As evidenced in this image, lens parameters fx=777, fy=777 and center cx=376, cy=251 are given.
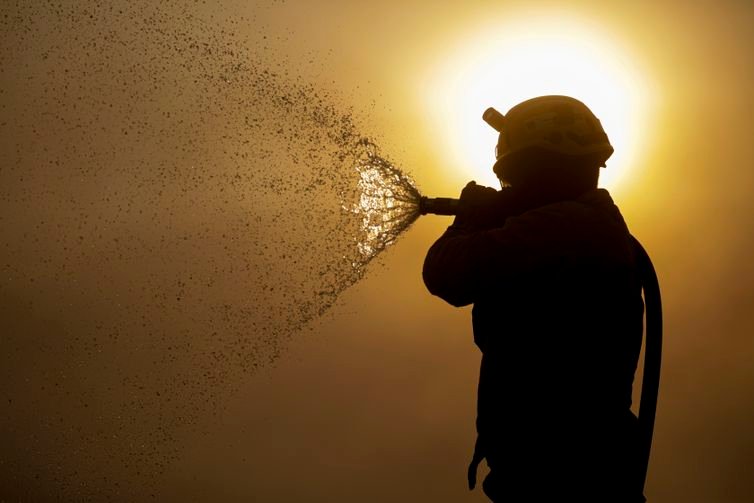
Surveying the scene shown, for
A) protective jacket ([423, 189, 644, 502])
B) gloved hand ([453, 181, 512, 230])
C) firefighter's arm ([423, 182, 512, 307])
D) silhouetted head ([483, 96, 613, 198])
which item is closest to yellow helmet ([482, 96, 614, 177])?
silhouetted head ([483, 96, 613, 198])

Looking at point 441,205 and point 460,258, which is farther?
point 441,205

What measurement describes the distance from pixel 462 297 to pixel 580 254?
19.4 inches

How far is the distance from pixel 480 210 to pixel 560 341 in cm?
76

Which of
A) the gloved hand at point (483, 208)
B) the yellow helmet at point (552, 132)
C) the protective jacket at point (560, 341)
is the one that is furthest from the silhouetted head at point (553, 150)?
the protective jacket at point (560, 341)

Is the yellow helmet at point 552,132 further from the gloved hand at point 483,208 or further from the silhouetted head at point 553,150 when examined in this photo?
the gloved hand at point 483,208

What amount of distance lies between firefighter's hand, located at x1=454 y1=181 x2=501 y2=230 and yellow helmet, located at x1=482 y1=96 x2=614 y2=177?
0.68 ft

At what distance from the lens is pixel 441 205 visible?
3.91 meters

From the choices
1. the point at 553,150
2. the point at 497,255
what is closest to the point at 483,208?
the point at 553,150

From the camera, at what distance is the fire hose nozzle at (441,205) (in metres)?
3.87

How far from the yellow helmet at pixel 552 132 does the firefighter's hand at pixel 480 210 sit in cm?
21

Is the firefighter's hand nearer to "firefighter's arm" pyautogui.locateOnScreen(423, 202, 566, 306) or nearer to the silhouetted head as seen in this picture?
the silhouetted head

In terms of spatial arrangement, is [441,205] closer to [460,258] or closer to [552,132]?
[552,132]

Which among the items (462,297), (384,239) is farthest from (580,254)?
(384,239)

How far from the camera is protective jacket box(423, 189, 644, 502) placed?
304 centimetres
